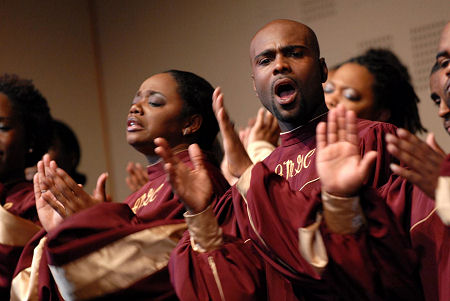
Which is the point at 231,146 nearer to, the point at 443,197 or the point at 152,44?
the point at 443,197

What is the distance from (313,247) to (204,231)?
1.41 ft

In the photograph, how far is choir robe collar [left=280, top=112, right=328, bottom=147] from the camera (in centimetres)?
236

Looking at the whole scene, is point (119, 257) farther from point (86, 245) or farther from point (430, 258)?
point (430, 258)

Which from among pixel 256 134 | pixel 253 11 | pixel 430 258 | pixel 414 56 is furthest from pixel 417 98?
pixel 430 258

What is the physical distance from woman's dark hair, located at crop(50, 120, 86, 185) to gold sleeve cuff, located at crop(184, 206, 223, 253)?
2212 millimetres

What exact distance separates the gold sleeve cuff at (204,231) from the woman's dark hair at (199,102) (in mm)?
937

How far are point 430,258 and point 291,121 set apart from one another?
733mm

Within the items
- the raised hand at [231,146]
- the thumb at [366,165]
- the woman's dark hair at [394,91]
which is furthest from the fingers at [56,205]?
the woman's dark hair at [394,91]

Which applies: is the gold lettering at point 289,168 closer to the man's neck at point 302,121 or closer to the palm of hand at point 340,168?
the man's neck at point 302,121

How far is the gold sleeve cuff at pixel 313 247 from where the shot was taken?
67.2 inches

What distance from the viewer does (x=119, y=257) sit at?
214 cm

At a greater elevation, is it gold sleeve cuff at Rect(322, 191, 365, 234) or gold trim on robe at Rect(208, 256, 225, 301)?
gold sleeve cuff at Rect(322, 191, 365, 234)

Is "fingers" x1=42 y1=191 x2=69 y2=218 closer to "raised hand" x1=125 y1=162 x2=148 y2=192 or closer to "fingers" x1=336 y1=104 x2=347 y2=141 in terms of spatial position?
"fingers" x1=336 y1=104 x2=347 y2=141

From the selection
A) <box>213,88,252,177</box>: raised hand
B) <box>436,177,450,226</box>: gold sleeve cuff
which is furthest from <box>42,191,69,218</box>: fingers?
<box>436,177,450,226</box>: gold sleeve cuff
